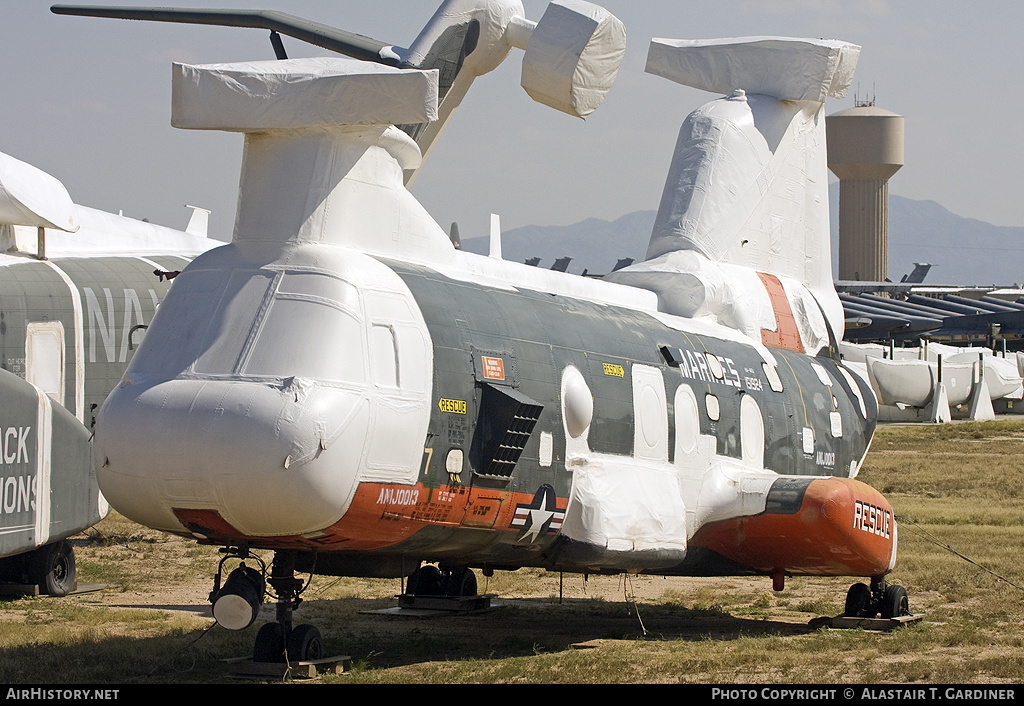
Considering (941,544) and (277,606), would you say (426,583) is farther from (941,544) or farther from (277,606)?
(941,544)

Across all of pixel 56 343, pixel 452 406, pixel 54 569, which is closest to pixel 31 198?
pixel 56 343

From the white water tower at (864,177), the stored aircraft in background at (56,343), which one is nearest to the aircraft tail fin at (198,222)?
the stored aircraft in background at (56,343)

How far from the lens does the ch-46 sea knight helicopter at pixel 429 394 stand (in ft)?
27.3

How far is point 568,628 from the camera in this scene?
12.4 m

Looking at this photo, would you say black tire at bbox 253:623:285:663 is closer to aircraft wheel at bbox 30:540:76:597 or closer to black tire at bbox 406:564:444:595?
black tire at bbox 406:564:444:595

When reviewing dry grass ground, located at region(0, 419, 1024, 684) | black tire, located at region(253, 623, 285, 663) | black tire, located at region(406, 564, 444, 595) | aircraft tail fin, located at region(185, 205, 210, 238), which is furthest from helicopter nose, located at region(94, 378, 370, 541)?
aircraft tail fin, located at region(185, 205, 210, 238)

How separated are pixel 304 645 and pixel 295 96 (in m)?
3.92

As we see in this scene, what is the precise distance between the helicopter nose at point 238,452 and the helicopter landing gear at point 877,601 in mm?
6430

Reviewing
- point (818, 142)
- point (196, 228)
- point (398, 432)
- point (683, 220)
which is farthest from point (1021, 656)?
point (196, 228)

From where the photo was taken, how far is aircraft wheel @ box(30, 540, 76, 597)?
45.1 ft

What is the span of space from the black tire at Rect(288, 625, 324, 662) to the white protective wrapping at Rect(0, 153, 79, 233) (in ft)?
24.3

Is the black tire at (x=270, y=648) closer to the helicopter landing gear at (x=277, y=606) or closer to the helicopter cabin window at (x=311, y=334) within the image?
the helicopter landing gear at (x=277, y=606)

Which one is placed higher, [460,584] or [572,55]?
[572,55]
